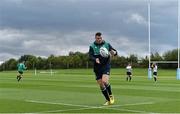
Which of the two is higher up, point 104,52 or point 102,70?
point 104,52

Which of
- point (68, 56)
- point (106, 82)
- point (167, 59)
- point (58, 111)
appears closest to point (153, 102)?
point (106, 82)

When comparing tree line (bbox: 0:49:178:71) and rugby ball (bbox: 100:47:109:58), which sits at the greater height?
tree line (bbox: 0:49:178:71)

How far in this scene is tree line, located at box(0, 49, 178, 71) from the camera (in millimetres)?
102500

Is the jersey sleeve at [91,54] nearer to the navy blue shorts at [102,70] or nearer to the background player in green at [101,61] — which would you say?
the background player in green at [101,61]

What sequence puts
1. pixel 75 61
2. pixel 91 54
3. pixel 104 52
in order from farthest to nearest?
pixel 75 61, pixel 91 54, pixel 104 52

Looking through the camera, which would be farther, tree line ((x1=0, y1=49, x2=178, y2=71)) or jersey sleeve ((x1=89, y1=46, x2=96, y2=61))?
tree line ((x1=0, y1=49, x2=178, y2=71))

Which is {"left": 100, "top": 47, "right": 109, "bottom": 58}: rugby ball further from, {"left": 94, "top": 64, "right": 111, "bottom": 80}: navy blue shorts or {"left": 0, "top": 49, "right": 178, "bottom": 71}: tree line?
{"left": 0, "top": 49, "right": 178, "bottom": 71}: tree line

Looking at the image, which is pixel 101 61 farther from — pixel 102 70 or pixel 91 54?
pixel 91 54

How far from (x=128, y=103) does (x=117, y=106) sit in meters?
1.22

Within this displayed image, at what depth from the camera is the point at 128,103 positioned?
17.2m

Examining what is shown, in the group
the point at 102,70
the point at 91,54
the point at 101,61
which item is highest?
the point at 91,54

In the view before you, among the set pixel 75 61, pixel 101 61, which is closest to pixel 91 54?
pixel 101 61

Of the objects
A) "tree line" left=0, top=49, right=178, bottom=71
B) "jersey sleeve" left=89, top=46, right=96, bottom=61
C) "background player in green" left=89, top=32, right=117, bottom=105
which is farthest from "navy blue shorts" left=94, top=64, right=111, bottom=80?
"tree line" left=0, top=49, right=178, bottom=71

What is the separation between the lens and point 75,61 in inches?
4754
